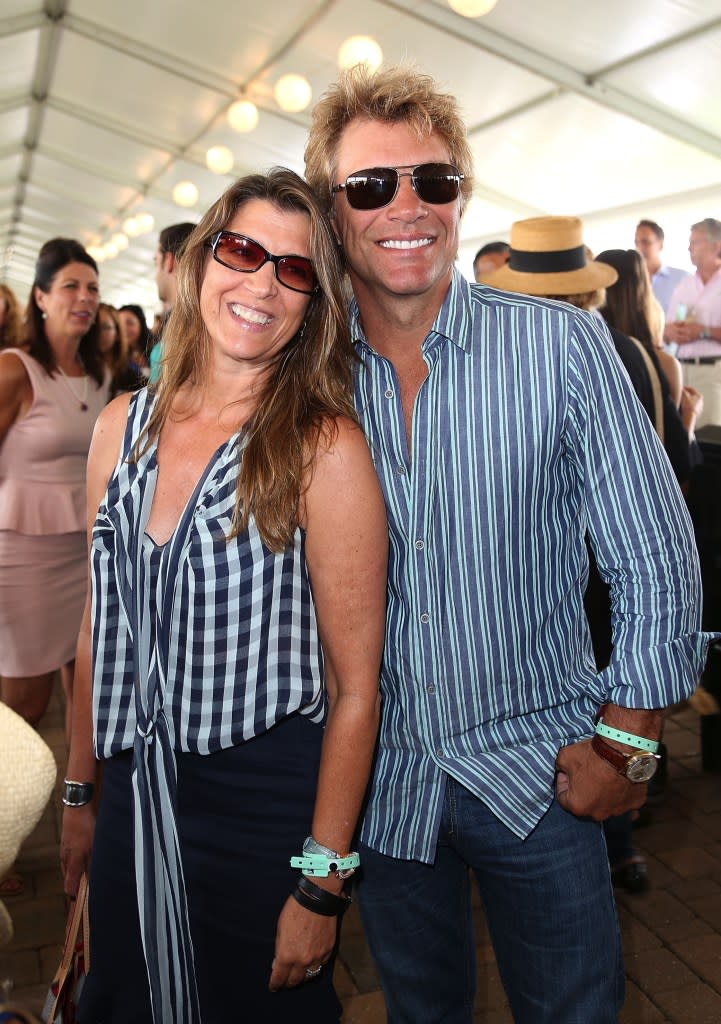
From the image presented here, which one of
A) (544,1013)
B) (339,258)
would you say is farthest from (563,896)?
(339,258)

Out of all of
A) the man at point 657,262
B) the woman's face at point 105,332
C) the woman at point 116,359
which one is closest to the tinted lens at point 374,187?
the woman at point 116,359

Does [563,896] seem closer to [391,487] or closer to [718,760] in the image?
[391,487]

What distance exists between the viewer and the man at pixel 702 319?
22.3ft

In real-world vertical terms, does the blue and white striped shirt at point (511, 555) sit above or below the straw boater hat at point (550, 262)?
below

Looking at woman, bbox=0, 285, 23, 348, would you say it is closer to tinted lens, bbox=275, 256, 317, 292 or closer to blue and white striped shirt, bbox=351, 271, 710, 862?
tinted lens, bbox=275, 256, 317, 292

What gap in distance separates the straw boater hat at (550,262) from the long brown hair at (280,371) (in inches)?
74.4

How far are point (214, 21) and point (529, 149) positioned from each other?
130 inches

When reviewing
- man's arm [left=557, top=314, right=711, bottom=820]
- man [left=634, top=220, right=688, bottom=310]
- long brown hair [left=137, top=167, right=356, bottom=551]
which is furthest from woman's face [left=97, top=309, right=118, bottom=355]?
man [left=634, top=220, right=688, bottom=310]

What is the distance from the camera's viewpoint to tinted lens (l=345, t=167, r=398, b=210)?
1766mm

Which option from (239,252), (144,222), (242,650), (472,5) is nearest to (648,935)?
(242,650)

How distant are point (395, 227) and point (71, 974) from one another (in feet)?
4.65

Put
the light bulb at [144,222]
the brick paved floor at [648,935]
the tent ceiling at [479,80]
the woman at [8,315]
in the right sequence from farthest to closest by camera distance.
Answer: the light bulb at [144,222]
the tent ceiling at [479,80]
the woman at [8,315]
the brick paved floor at [648,935]

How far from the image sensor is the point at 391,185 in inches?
69.8

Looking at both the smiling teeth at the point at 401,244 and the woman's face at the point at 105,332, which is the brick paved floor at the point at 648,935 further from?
the smiling teeth at the point at 401,244
